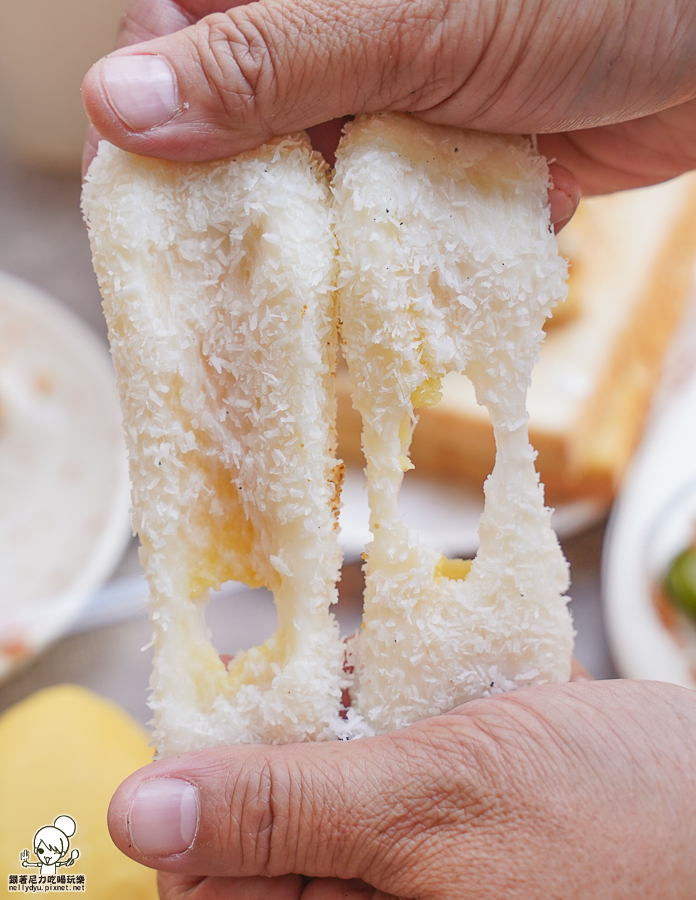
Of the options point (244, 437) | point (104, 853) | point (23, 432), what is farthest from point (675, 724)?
point (23, 432)

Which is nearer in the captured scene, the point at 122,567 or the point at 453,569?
the point at 453,569

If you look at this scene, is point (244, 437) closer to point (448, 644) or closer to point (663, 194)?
point (448, 644)

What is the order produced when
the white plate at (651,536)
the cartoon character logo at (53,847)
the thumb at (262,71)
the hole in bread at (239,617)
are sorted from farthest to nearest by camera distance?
the hole in bread at (239,617) → the white plate at (651,536) → the cartoon character logo at (53,847) → the thumb at (262,71)

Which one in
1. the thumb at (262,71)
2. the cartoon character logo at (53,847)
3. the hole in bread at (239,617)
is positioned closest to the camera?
the thumb at (262,71)

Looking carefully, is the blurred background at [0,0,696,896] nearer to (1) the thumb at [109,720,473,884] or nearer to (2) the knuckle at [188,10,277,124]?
(1) the thumb at [109,720,473,884]

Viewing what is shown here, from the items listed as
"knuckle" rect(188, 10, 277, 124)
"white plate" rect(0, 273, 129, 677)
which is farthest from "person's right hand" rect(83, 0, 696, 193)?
"white plate" rect(0, 273, 129, 677)

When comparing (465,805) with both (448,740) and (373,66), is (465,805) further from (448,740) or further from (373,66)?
(373,66)

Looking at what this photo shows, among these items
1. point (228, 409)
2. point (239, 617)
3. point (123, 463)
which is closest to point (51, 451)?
point (123, 463)

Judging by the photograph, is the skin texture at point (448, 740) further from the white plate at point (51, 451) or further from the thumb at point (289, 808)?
the white plate at point (51, 451)

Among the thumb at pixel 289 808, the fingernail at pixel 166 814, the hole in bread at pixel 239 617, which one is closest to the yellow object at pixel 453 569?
the thumb at pixel 289 808
